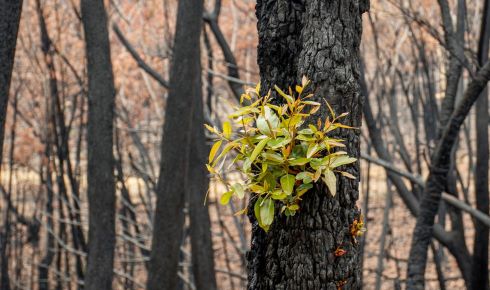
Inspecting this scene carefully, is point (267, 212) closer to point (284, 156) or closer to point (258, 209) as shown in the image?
point (258, 209)

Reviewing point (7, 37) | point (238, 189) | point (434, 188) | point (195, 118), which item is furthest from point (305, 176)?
point (195, 118)

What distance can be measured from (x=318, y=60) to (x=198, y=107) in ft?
24.4

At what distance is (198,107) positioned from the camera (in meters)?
10.6

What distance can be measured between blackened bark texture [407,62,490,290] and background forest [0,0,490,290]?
0.19 m

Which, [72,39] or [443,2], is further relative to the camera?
[72,39]

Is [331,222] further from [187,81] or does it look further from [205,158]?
[205,158]

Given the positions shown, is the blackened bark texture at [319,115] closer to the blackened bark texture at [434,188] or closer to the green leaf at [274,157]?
the green leaf at [274,157]

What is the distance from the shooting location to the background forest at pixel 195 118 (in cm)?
875

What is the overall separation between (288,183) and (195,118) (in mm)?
7552

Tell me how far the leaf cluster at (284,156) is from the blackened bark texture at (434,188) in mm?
4157

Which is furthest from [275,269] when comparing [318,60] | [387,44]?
[387,44]

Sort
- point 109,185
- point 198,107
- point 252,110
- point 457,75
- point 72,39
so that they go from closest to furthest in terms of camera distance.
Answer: point 252,110 → point 457,75 → point 109,185 → point 198,107 → point 72,39

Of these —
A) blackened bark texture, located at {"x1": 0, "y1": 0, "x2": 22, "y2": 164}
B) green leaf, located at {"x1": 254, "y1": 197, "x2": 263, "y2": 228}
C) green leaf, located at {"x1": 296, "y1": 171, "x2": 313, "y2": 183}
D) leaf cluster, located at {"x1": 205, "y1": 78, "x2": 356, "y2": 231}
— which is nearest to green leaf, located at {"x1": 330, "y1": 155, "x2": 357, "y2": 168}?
leaf cluster, located at {"x1": 205, "y1": 78, "x2": 356, "y2": 231}

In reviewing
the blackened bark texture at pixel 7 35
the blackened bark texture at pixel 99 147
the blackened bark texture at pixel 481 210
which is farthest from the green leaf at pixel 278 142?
the blackened bark texture at pixel 481 210
